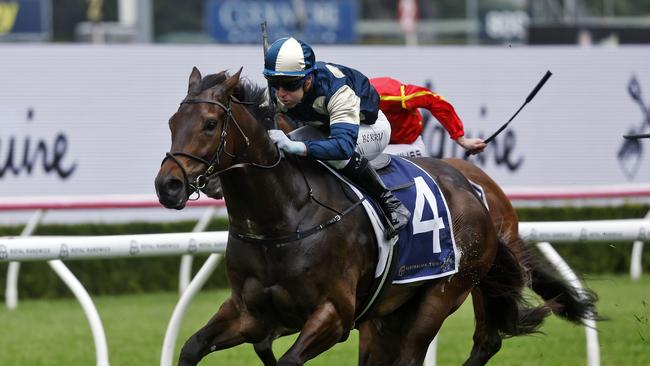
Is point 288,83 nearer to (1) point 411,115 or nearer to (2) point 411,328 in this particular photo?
(2) point 411,328

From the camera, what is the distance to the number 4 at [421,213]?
16.1ft

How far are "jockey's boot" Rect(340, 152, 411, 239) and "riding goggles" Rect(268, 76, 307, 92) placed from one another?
1.20ft

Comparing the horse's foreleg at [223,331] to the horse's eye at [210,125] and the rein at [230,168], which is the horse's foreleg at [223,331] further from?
the horse's eye at [210,125]

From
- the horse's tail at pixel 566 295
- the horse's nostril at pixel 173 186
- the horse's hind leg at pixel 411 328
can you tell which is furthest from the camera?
the horse's tail at pixel 566 295

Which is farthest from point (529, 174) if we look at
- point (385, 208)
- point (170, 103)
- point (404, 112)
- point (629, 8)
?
point (629, 8)

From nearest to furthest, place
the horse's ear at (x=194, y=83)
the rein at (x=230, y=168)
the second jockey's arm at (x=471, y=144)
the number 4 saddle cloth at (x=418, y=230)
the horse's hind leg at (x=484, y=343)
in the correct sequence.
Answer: the rein at (x=230, y=168) → the horse's ear at (x=194, y=83) → the number 4 saddle cloth at (x=418, y=230) → the second jockey's arm at (x=471, y=144) → the horse's hind leg at (x=484, y=343)

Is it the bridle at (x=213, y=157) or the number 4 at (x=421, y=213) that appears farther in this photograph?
the number 4 at (x=421, y=213)

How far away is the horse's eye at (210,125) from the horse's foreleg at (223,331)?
2.31ft

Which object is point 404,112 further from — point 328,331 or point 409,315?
point 328,331

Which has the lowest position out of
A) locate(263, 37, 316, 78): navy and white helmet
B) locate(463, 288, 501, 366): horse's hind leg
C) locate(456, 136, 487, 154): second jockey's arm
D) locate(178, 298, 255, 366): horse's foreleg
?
locate(463, 288, 501, 366): horse's hind leg

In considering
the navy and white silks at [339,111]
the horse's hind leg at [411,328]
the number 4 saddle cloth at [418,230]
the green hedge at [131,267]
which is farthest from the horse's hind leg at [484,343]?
the green hedge at [131,267]

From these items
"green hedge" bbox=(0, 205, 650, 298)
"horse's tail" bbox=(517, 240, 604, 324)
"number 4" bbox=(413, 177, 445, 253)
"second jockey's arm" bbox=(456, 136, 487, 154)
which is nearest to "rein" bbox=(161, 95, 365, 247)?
"number 4" bbox=(413, 177, 445, 253)

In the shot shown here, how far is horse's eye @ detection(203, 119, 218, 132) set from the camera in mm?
4078

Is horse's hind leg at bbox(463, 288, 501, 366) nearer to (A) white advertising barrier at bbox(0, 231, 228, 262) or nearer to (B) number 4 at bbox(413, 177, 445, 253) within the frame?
(B) number 4 at bbox(413, 177, 445, 253)
